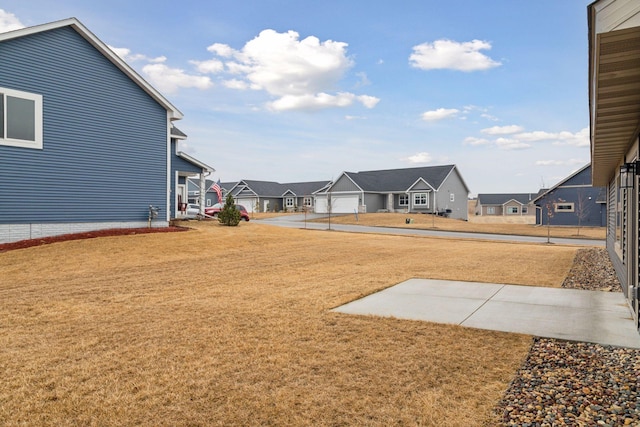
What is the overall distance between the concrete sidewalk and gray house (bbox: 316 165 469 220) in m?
42.6

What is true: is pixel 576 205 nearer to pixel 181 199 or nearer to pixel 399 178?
pixel 399 178

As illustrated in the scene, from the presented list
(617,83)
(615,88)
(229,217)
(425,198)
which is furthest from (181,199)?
(425,198)

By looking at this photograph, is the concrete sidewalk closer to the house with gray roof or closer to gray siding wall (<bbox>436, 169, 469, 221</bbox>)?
gray siding wall (<bbox>436, 169, 469, 221</bbox>)

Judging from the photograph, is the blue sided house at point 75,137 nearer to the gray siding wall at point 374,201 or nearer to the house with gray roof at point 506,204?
the gray siding wall at point 374,201

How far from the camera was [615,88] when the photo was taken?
460 cm

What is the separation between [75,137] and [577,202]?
43182 millimetres

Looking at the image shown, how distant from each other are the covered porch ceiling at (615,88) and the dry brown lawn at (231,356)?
3176 millimetres

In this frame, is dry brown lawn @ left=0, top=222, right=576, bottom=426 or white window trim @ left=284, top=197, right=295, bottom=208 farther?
white window trim @ left=284, top=197, right=295, bottom=208

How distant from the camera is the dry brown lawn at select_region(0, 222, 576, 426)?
142 inches

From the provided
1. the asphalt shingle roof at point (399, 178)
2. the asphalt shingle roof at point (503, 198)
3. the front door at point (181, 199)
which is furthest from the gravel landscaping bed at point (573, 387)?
the asphalt shingle roof at point (503, 198)

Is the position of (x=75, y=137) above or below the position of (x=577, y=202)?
above

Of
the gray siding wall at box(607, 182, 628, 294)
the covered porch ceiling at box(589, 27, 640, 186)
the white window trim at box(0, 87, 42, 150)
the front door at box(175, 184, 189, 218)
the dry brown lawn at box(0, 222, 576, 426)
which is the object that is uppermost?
the white window trim at box(0, 87, 42, 150)

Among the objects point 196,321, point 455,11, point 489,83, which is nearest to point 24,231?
point 196,321

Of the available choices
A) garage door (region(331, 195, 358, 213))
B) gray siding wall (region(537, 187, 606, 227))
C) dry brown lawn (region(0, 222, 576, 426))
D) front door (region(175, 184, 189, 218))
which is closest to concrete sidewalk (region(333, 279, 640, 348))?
dry brown lawn (region(0, 222, 576, 426))
